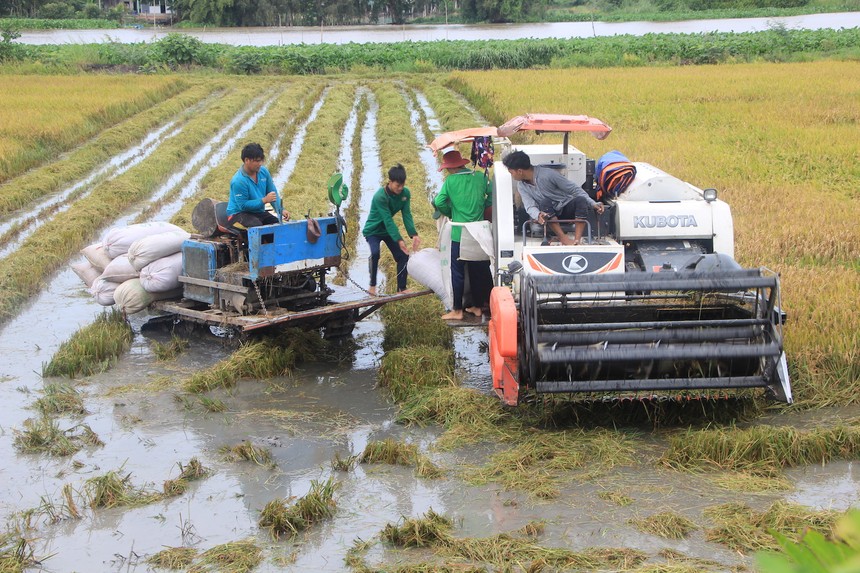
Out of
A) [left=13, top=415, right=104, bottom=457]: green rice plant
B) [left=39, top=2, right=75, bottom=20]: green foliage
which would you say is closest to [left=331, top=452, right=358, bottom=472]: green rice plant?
[left=13, top=415, right=104, bottom=457]: green rice plant

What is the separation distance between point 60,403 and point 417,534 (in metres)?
3.45

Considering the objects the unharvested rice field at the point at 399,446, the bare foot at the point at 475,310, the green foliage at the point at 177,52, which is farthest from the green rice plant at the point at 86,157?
the green foliage at the point at 177,52

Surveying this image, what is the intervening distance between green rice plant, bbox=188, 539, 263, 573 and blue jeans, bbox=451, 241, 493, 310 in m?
3.58

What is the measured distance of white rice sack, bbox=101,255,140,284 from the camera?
29.3ft

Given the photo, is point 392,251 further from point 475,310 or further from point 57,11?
point 57,11

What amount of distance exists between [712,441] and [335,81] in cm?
2920

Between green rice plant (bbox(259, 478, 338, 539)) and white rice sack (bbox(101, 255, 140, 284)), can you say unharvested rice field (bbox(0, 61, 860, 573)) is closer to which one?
green rice plant (bbox(259, 478, 338, 539))

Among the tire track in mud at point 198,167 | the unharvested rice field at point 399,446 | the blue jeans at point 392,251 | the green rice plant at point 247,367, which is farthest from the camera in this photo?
the tire track in mud at point 198,167

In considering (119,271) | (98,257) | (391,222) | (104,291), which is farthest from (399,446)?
(98,257)

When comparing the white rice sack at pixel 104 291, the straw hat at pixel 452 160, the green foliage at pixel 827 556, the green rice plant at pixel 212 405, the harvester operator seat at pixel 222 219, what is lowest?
the green rice plant at pixel 212 405

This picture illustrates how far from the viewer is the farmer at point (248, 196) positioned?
810 centimetres

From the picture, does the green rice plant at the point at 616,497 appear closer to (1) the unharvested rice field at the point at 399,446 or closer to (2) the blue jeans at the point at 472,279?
(1) the unharvested rice field at the point at 399,446

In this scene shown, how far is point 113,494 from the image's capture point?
543 cm

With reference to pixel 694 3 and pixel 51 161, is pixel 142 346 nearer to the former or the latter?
pixel 51 161
